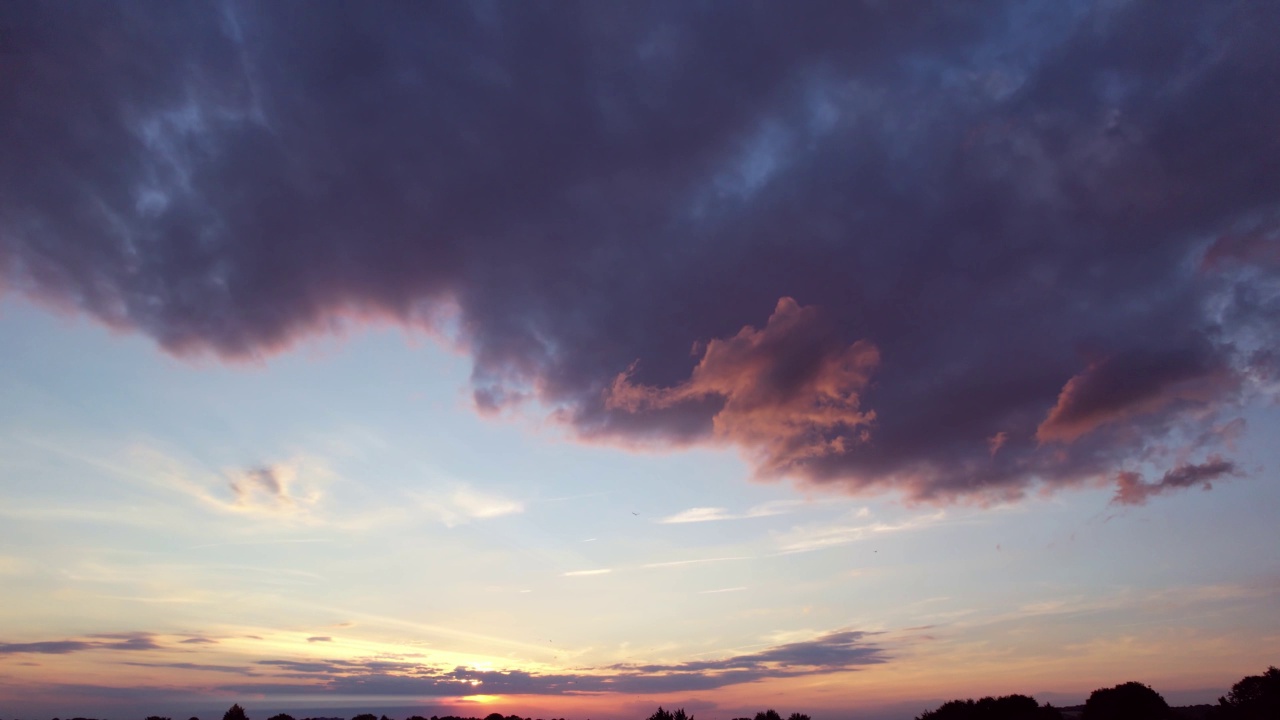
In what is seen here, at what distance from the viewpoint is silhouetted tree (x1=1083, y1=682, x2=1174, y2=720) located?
4678 centimetres

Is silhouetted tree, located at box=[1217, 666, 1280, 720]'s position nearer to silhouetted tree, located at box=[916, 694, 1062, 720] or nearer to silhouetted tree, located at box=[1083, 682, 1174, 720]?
silhouetted tree, located at box=[1083, 682, 1174, 720]

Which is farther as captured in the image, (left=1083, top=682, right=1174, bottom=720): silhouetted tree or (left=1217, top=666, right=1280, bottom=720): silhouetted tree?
(left=1083, top=682, right=1174, bottom=720): silhouetted tree

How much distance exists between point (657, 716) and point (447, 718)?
70.9 meters

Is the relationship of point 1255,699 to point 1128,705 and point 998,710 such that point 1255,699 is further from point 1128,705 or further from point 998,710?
point 998,710

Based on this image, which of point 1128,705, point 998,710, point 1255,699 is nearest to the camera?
point 1255,699

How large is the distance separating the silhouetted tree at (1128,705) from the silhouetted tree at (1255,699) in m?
3.53

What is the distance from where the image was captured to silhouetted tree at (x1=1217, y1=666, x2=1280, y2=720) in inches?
1601

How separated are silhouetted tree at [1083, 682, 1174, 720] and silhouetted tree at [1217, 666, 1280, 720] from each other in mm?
3532

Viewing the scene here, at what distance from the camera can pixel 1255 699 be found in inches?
1655

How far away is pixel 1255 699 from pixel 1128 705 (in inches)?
288

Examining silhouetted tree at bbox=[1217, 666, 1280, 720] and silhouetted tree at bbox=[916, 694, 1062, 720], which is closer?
silhouetted tree at bbox=[1217, 666, 1280, 720]

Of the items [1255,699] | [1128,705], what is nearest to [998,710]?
[1128,705]

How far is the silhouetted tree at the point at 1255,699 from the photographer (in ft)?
133

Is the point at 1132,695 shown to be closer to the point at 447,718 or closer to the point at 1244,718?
the point at 1244,718
